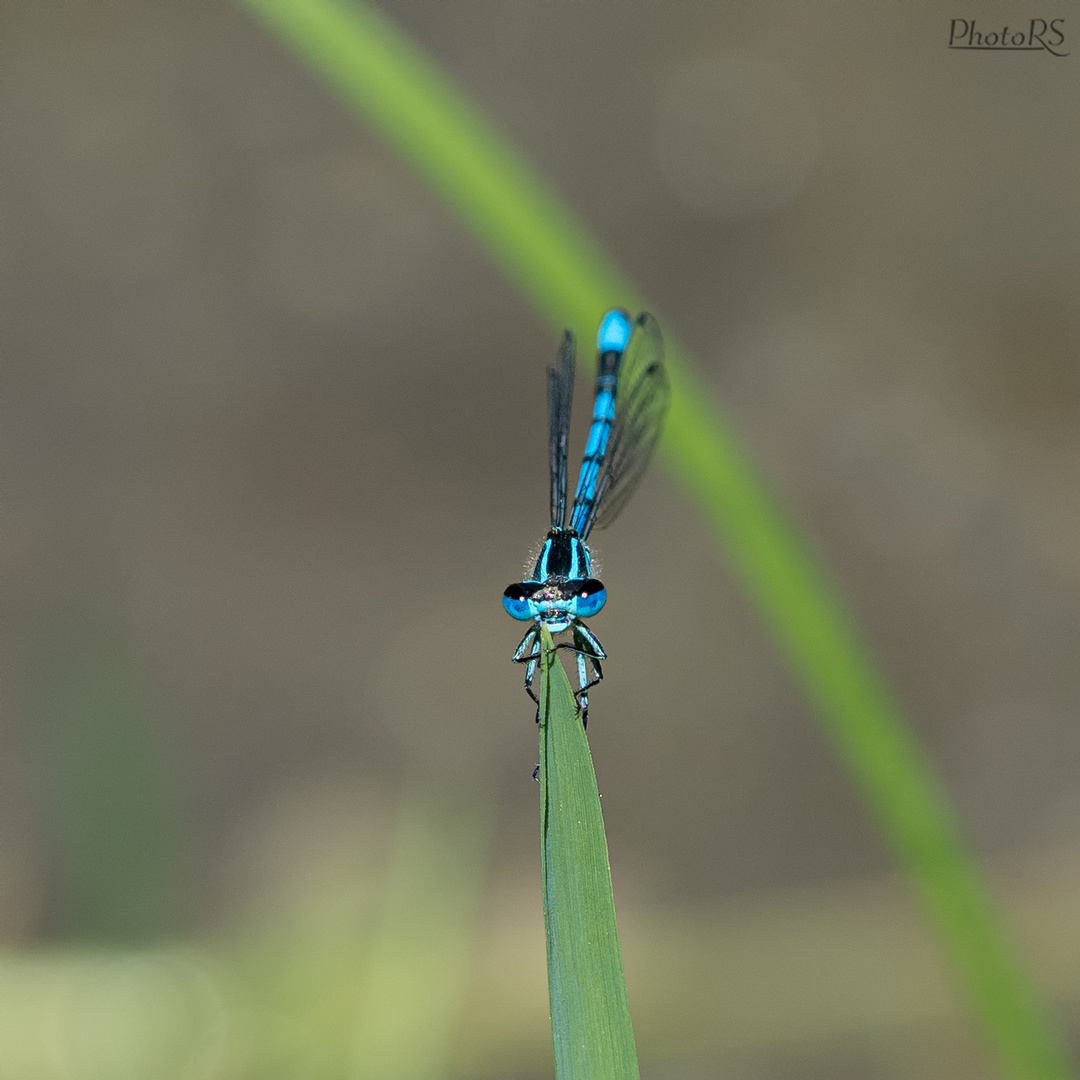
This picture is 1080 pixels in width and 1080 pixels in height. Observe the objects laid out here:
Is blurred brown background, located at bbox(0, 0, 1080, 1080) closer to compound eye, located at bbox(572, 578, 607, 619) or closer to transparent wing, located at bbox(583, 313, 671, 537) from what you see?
transparent wing, located at bbox(583, 313, 671, 537)

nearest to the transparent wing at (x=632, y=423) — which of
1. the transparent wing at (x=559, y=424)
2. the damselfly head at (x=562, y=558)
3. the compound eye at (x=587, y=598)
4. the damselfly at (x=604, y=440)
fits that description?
the damselfly at (x=604, y=440)

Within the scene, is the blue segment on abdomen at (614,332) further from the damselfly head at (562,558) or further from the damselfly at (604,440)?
the damselfly head at (562,558)

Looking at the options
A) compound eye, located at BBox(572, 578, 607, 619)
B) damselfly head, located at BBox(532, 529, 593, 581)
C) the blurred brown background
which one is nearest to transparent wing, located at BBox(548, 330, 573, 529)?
damselfly head, located at BBox(532, 529, 593, 581)

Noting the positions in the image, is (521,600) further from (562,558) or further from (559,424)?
(559,424)

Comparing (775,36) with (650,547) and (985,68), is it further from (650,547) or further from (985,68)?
(650,547)

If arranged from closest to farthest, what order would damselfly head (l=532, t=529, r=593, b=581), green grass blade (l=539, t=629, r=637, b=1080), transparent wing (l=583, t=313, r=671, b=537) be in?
green grass blade (l=539, t=629, r=637, b=1080) → damselfly head (l=532, t=529, r=593, b=581) → transparent wing (l=583, t=313, r=671, b=537)

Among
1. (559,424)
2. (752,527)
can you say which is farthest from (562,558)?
(559,424)

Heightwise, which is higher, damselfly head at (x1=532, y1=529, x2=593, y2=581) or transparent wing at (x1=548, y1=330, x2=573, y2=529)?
transparent wing at (x1=548, y1=330, x2=573, y2=529)
